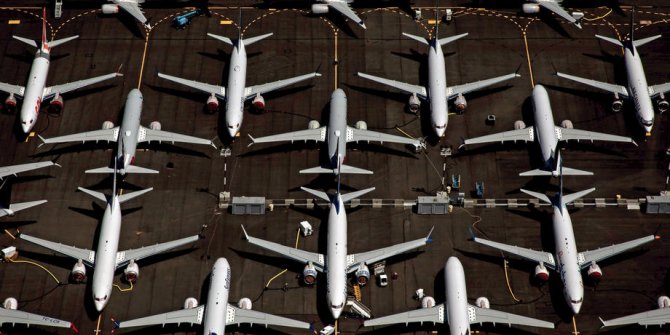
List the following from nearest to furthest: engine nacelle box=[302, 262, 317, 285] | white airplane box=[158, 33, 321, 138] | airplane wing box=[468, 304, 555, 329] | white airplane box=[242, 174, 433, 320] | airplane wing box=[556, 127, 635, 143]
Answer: airplane wing box=[468, 304, 555, 329], white airplane box=[242, 174, 433, 320], engine nacelle box=[302, 262, 317, 285], airplane wing box=[556, 127, 635, 143], white airplane box=[158, 33, 321, 138]

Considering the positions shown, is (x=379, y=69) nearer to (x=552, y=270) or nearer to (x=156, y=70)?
(x=156, y=70)

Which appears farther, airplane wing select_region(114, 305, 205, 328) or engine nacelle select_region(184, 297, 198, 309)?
engine nacelle select_region(184, 297, 198, 309)

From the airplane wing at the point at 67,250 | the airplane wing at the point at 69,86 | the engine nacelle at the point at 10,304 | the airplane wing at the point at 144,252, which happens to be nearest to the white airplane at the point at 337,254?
the airplane wing at the point at 144,252

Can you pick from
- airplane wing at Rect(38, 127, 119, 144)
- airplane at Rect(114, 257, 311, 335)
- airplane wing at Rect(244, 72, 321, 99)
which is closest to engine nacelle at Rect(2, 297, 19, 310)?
airplane at Rect(114, 257, 311, 335)

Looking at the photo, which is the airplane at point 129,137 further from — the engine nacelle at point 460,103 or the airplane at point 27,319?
the engine nacelle at point 460,103

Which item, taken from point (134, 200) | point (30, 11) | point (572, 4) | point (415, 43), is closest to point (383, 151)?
point (415, 43)

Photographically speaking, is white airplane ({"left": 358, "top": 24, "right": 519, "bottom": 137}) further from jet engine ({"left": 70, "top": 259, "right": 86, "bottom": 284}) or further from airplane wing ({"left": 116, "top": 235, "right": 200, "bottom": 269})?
jet engine ({"left": 70, "top": 259, "right": 86, "bottom": 284})
